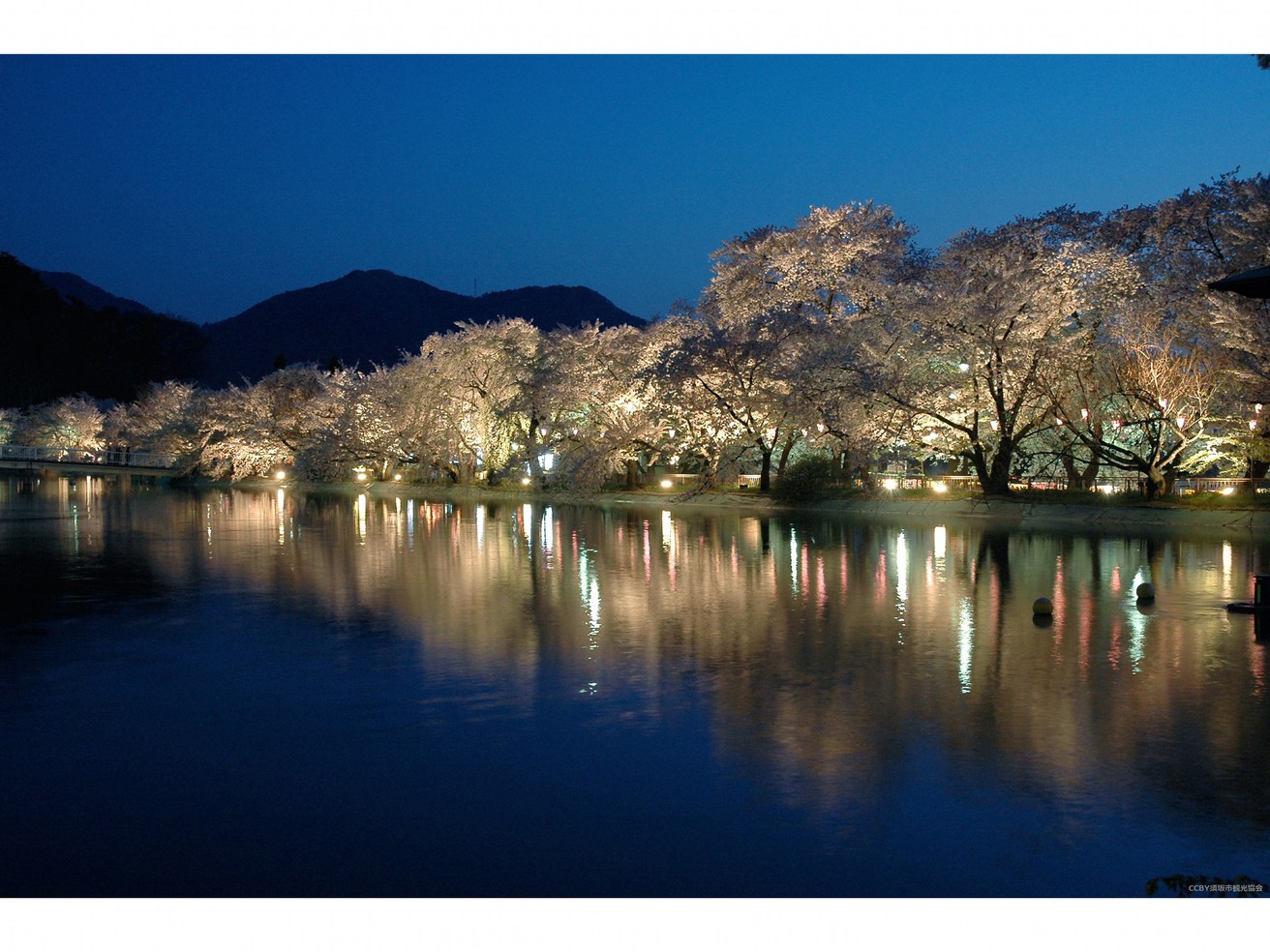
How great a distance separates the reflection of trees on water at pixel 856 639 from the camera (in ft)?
25.9

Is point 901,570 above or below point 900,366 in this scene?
below

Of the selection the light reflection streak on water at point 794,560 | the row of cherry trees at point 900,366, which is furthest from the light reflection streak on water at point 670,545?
the row of cherry trees at point 900,366

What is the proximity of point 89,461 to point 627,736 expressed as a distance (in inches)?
4063

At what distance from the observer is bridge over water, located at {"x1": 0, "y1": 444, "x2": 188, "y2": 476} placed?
8693 cm

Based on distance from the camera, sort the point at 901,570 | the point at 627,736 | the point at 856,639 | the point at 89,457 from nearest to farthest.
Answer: the point at 627,736, the point at 856,639, the point at 901,570, the point at 89,457

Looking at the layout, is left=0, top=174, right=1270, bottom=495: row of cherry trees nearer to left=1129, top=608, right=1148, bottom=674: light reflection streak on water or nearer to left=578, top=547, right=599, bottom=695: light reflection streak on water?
left=578, top=547, right=599, bottom=695: light reflection streak on water

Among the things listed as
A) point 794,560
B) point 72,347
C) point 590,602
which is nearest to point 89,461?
point 72,347

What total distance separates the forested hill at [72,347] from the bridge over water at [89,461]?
15.2 metres

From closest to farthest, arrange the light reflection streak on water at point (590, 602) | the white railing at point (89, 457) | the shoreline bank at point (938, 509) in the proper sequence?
the light reflection streak on water at point (590, 602) < the shoreline bank at point (938, 509) < the white railing at point (89, 457)

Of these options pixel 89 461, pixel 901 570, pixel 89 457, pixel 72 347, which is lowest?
pixel 901 570

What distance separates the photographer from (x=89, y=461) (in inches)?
3949

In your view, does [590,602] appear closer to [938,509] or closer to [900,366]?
[938,509]

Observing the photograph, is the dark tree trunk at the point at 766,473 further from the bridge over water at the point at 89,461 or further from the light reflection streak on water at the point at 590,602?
the bridge over water at the point at 89,461

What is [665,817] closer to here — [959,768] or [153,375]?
[959,768]
